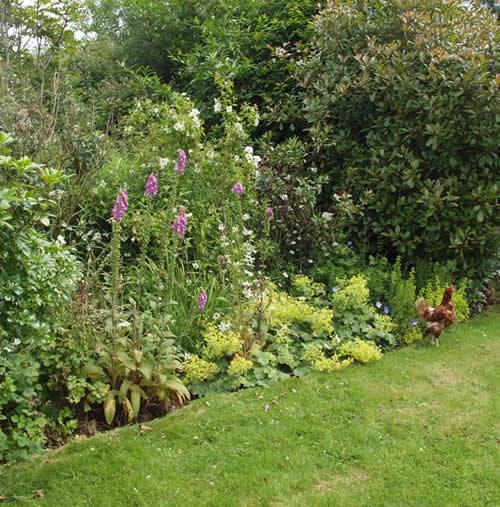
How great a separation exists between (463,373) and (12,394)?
3.30 m

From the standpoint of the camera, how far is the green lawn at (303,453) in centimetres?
310

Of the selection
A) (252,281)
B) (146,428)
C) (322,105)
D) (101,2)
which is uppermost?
(101,2)

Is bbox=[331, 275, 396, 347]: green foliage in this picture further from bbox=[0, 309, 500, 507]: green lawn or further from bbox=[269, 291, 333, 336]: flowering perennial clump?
bbox=[0, 309, 500, 507]: green lawn

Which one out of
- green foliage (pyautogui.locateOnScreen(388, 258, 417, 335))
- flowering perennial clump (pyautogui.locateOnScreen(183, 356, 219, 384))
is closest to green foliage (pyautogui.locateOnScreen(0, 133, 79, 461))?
flowering perennial clump (pyautogui.locateOnScreen(183, 356, 219, 384))

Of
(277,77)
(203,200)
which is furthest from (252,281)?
(277,77)

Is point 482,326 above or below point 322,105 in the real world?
below

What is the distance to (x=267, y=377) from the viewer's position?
4324 mm

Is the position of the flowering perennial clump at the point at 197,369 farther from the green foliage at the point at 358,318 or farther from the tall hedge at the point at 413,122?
the tall hedge at the point at 413,122

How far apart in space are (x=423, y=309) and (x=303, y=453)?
2205 mm

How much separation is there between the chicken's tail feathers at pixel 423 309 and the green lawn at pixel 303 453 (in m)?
0.82

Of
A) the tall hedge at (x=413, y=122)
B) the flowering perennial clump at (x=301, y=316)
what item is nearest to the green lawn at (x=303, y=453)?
the flowering perennial clump at (x=301, y=316)

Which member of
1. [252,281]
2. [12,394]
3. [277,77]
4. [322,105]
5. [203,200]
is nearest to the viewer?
[12,394]

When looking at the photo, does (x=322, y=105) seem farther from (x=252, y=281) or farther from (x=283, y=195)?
(x=252, y=281)

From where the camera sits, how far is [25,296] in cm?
292
